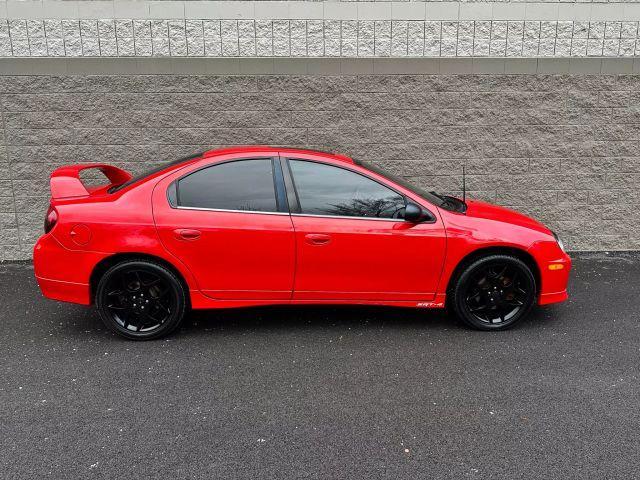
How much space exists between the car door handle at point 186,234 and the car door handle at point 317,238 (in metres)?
0.86

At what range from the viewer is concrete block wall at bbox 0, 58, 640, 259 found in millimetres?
6730

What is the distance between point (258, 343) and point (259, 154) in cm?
155

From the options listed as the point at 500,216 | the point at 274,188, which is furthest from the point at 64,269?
the point at 500,216

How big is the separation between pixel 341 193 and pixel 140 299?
6.01 ft

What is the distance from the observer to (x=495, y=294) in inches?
184

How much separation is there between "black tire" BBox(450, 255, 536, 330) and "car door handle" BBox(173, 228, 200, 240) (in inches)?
85.0

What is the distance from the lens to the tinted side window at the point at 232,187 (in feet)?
14.5

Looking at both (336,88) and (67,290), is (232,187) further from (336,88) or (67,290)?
(336,88)

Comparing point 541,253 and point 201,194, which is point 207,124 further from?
point 541,253

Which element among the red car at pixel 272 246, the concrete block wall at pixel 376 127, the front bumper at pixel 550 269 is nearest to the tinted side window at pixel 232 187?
the red car at pixel 272 246

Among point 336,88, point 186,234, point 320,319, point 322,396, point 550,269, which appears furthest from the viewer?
point 336,88

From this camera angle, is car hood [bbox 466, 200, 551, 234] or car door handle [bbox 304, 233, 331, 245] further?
car hood [bbox 466, 200, 551, 234]

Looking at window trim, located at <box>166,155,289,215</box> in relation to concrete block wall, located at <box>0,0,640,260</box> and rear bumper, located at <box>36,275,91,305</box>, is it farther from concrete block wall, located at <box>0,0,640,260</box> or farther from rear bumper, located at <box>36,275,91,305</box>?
concrete block wall, located at <box>0,0,640,260</box>

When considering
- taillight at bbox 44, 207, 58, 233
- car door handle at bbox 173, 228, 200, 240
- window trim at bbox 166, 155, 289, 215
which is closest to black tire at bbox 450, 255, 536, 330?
window trim at bbox 166, 155, 289, 215
